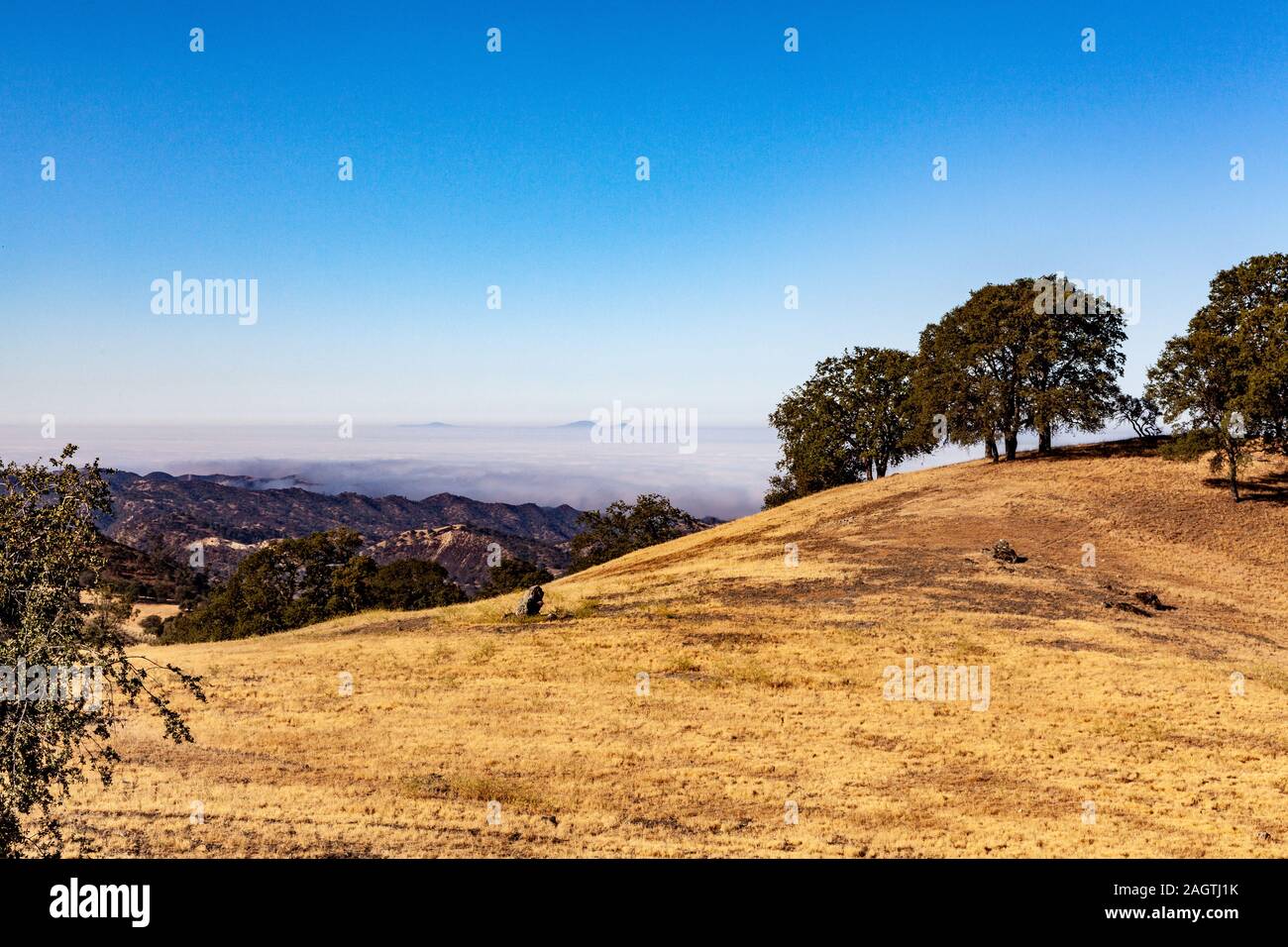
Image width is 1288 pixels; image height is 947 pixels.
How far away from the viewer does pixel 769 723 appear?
26.0 metres

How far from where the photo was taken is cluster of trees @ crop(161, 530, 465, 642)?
76562 millimetres

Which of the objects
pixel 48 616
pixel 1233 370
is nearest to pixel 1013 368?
pixel 1233 370

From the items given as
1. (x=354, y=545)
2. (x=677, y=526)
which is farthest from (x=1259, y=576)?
(x=354, y=545)

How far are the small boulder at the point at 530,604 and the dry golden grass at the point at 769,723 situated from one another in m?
1.51

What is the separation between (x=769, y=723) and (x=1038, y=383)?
52626 mm

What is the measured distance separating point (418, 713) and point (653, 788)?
35.3 ft

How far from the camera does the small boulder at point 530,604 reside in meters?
43.0

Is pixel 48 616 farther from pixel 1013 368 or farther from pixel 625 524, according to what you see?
pixel 625 524

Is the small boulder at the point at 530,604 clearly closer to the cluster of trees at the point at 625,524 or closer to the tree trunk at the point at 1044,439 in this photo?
the tree trunk at the point at 1044,439

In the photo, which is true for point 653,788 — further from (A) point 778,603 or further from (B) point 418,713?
(A) point 778,603

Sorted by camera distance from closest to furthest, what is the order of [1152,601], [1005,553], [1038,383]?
[1152,601]
[1005,553]
[1038,383]

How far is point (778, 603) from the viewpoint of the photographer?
41812 millimetres

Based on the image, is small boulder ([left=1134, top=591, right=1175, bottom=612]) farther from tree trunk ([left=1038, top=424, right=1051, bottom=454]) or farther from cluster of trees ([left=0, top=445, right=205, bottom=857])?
cluster of trees ([left=0, top=445, right=205, bottom=857])

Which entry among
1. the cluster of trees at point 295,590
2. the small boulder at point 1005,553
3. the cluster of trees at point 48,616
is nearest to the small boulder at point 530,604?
the small boulder at point 1005,553
